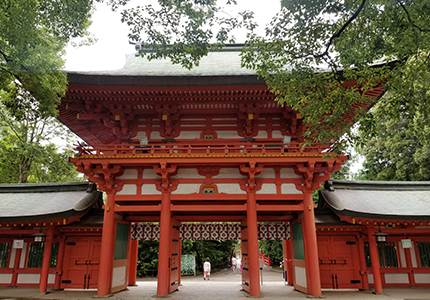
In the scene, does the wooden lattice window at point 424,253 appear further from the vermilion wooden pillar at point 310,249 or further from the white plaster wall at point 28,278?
the white plaster wall at point 28,278

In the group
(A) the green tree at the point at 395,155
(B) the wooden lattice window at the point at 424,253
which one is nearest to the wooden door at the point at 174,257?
(B) the wooden lattice window at the point at 424,253

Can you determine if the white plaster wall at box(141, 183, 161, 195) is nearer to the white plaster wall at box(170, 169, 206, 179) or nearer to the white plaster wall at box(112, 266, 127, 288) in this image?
the white plaster wall at box(170, 169, 206, 179)

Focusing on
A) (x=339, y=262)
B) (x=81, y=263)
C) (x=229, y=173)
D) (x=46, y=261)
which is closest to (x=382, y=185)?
(x=339, y=262)

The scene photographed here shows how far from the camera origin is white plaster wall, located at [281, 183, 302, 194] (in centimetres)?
977

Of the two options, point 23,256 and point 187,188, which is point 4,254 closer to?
point 23,256

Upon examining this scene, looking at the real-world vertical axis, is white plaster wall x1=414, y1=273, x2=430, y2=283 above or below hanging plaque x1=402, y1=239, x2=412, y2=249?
below

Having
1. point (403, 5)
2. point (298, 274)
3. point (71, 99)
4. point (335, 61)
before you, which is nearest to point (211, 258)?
point (298, 274)

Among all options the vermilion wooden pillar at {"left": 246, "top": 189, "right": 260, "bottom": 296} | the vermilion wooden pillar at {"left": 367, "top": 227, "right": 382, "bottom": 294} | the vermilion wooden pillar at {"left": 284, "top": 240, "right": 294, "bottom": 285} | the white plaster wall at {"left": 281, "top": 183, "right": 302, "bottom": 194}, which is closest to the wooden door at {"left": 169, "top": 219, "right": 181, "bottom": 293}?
the vermilion wooden pillar at {"left": 246, "top": 189, "right": 260, "bottom": 296}

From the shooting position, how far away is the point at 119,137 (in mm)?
10445

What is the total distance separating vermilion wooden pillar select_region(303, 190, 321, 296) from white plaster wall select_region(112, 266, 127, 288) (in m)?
6.61

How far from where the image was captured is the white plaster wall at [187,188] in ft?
32.0

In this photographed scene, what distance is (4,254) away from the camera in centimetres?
1143

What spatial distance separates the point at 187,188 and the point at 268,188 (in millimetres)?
2807

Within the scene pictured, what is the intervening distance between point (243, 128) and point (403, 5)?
19.9 feet
